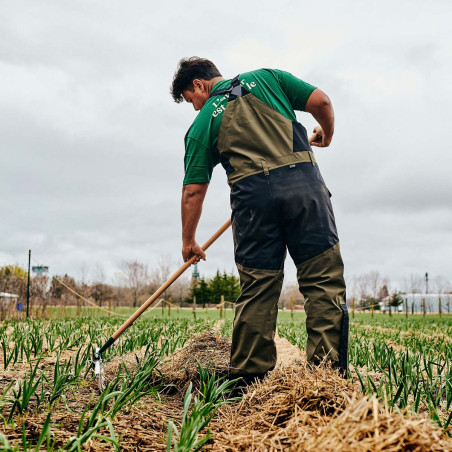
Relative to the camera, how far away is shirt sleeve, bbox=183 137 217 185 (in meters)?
2.90

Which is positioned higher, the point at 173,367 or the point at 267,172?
the point at 267,172

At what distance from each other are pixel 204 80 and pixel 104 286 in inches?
1717

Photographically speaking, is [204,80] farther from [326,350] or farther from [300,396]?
[300,396]

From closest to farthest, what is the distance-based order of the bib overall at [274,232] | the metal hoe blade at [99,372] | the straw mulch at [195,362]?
1. the bib overall at [274,232]
2. the metal hoe blade at [99,372]
3. the straw mulch at [195,362]

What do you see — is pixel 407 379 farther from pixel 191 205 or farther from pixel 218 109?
pixel 218 109

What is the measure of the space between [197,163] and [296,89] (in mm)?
824

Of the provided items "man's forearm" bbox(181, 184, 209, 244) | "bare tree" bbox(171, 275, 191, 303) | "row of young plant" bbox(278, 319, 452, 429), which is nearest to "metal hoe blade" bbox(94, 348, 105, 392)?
"man's forearm" bbox(181, 184, 209, 244)

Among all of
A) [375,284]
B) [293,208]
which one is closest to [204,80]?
[293,208]

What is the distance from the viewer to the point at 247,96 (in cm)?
287

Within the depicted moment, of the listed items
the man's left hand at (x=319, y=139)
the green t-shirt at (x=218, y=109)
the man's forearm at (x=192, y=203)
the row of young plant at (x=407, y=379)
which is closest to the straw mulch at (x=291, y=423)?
the row of young plant at (x=407, y=379)

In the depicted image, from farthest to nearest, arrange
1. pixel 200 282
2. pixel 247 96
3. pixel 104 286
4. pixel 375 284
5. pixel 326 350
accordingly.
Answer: pixel 375 284
pixel 200 282
pixel 104 286
pixel 247 96
pixel 326 350

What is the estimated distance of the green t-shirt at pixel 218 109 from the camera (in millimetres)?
2887

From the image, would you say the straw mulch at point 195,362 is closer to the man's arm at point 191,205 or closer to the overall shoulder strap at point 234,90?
the man's arm at point 191,205

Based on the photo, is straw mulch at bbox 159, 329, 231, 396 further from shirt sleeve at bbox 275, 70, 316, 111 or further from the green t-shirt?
shirt sleeve at bbox 275, 70, 316, 111
